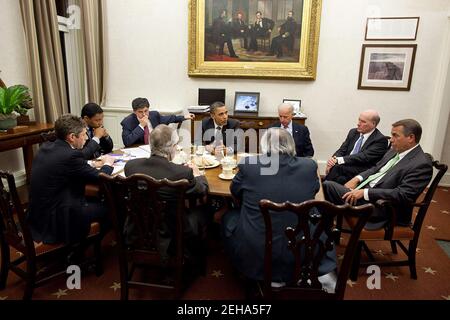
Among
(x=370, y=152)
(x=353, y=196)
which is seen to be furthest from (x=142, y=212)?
(x=370, y=152)

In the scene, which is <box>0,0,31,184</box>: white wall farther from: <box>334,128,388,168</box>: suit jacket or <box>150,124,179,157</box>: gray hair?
<box>334,128,388,168</box>: suit jacket

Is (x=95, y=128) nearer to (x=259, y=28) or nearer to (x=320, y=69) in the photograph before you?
(x=259, y=28)

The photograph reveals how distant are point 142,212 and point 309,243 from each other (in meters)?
0.90

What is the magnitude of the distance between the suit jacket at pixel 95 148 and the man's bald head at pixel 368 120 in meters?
2.45

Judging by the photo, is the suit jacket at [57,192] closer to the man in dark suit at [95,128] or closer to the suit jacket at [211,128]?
the man in dark suit at [95,128]

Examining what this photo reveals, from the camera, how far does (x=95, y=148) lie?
260 centimetres

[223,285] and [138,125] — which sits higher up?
[138,125]

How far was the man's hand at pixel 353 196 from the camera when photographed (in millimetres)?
2277

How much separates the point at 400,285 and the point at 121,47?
15.1 feet

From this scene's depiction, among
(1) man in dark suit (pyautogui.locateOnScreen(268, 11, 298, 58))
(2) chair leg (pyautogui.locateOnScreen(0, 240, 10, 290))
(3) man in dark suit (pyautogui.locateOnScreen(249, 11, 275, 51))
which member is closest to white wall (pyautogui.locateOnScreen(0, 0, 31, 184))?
(2) chair leg (pyautogui.locateOnScreen(0, 240, 10, 290))

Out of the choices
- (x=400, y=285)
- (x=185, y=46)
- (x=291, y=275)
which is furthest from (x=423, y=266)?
(x=185, y=46)

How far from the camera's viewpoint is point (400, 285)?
7.47ft

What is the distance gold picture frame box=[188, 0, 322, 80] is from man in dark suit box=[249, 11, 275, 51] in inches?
1.6

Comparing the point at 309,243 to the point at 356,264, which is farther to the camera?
the point at 356,264
